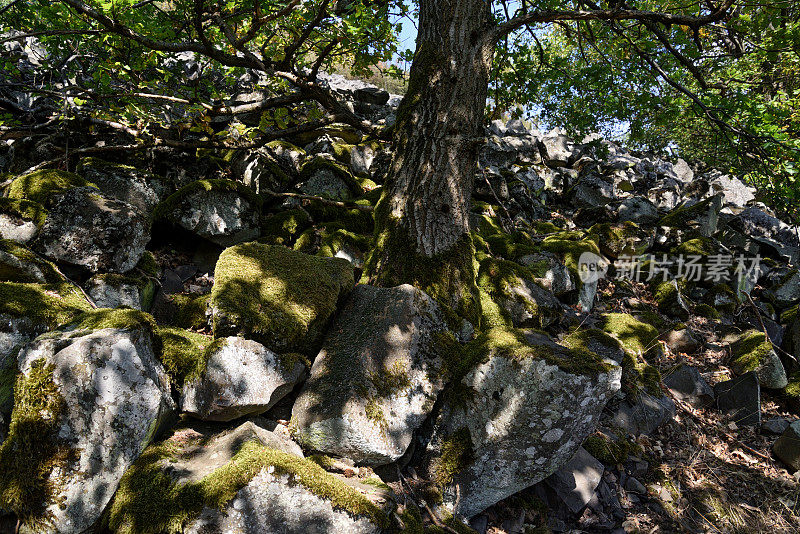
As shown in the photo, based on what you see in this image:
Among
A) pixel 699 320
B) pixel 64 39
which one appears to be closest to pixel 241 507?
pixel 64 39

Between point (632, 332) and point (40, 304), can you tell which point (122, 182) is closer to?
point (40, 304)

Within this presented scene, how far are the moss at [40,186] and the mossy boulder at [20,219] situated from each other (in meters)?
0.12

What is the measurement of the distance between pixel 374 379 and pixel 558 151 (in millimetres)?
11101

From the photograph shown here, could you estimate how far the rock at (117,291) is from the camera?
3578mm

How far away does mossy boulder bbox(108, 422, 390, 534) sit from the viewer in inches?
88.0

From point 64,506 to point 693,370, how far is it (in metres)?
6.77

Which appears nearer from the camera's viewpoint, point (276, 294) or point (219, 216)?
point (276, 294)

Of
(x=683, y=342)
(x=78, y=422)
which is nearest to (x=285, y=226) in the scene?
(x=78, y=422)

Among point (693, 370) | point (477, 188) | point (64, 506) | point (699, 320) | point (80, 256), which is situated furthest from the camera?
point (477, 188)

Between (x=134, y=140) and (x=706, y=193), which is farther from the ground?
(x=706, y=193)

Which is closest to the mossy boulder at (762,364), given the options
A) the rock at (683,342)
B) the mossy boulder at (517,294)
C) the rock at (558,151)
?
the rock at (683,342)

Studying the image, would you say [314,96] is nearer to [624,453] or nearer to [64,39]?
[64,39]

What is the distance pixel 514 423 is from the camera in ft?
10.2

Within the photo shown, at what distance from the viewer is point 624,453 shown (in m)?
4.14
